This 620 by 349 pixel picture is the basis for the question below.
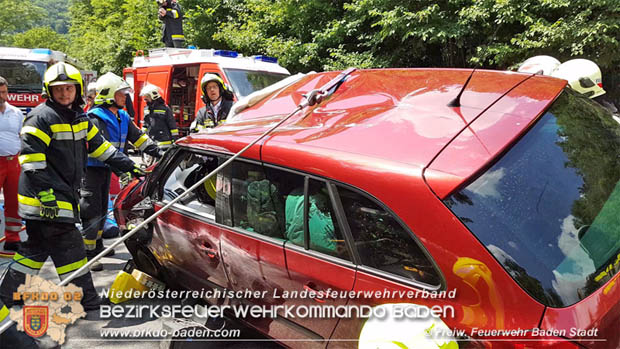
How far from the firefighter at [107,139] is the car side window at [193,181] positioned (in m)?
1.50

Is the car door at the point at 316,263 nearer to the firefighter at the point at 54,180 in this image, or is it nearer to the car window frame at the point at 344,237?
the car window frame at the point at 344,237

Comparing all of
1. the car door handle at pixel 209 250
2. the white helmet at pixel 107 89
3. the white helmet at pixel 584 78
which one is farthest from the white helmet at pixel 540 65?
the white helmet at pixel 107 89

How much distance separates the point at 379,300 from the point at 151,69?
9.12 m

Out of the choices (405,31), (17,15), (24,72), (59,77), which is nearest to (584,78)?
(59,77)

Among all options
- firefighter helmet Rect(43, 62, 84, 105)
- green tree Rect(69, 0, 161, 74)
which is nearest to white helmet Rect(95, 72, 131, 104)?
firefighter helmet Rect(43, 62, 84, 105)

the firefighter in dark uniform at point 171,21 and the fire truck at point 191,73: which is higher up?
the firefighter in dark uniform at point 171,21

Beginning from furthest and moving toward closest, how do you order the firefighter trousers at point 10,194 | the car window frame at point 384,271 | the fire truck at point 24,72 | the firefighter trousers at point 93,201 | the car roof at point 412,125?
the fire truck at point 24,72, the firefighter trousers at point 10,194, the firefighter trousers at point 93,201, the car roof at point 412,125, the car window frame at point 384,271

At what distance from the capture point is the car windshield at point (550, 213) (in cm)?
160

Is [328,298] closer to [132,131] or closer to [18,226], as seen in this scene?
[132,131]

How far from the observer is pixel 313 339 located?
2197 mm

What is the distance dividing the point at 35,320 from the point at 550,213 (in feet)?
9.16

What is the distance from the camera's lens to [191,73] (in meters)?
8.91

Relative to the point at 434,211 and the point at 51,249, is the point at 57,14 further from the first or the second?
the point at 434,211

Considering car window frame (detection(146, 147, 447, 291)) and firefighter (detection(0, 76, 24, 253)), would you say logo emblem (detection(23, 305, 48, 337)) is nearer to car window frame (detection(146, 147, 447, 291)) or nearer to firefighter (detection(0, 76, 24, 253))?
car window frame (detection(146, 147, 447, 291))
